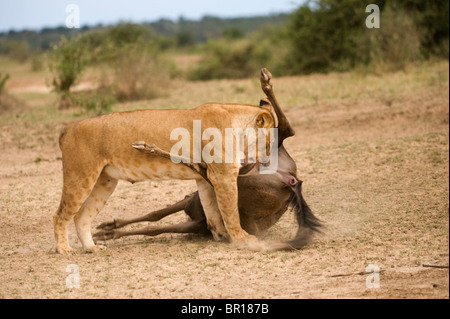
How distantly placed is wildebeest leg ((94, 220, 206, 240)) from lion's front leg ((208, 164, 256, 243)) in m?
0.42

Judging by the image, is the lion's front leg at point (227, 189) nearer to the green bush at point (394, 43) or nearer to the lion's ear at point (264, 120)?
the lion's ear at point (264, 120)

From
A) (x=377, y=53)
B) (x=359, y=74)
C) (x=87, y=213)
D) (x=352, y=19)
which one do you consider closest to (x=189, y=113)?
(x=87, y=213)

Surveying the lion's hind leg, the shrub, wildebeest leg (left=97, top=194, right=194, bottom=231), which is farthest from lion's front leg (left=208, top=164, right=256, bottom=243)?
the shrub

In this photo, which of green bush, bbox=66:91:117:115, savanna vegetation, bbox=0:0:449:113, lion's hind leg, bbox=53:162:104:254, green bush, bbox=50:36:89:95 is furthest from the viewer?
savanna vegetation, bbox=0:0:449:113

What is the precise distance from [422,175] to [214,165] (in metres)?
2.96

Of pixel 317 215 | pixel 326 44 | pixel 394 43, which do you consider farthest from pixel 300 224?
pixel 326 44

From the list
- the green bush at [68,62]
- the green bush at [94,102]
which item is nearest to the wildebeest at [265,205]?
the green bush at [94,102]

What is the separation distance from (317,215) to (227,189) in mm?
1331

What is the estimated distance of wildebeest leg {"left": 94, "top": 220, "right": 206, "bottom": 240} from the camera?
5.66 metres

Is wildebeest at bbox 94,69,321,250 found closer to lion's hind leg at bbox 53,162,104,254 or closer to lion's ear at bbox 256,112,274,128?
lion's ear at bbox 256,112,274,128

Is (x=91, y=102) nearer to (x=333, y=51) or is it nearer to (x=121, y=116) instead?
(x=121, y=116)

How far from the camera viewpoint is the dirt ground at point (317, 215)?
4.46 meters

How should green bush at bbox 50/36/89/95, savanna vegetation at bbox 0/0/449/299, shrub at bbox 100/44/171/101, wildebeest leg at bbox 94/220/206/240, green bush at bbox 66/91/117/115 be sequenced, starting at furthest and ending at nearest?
1. shrub at bbox 100/44/171/101
2. green bush at bbox 50/36/89/95
3. green bush at bbox 66/91/117/115
4. wildebeest leg at bbox 94/220/206/240
5. savanna vegetation at bbox 0/0/449/299

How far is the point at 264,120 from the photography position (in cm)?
547
